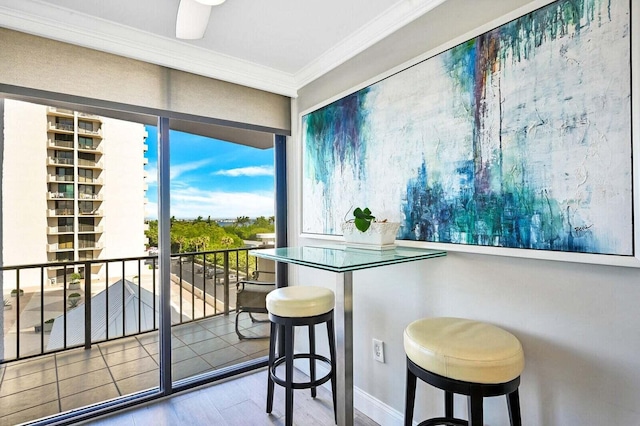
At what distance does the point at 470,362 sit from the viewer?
3.56 feet

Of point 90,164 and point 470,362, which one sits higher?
point 90,164

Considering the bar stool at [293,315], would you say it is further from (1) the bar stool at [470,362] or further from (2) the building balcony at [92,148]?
(2) the building balcony at [92,148]

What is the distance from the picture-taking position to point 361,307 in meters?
2.13

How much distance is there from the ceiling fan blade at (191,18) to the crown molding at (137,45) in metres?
0.67

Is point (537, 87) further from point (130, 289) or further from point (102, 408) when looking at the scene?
point (130, 289)

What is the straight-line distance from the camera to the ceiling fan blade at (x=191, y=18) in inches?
53.6

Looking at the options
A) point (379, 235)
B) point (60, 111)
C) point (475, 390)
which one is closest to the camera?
point (475, 390)

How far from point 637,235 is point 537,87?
0.64 meters

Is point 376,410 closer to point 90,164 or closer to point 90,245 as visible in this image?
point 90,245

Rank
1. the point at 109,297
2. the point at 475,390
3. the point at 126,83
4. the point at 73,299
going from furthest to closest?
the point at 109,297 → the point at 73,299 → the point at 126,83 → the point at 475,390

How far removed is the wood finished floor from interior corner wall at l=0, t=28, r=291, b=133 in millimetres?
1949

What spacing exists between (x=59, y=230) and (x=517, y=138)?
2.73 m

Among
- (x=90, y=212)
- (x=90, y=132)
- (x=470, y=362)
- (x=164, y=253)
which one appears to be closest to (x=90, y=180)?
(x=90, y=212)

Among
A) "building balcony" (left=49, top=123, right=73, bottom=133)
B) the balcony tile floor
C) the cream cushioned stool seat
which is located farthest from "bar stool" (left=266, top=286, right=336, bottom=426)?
"building balcony" (left=49, top=123, right=73, bottom=133)
